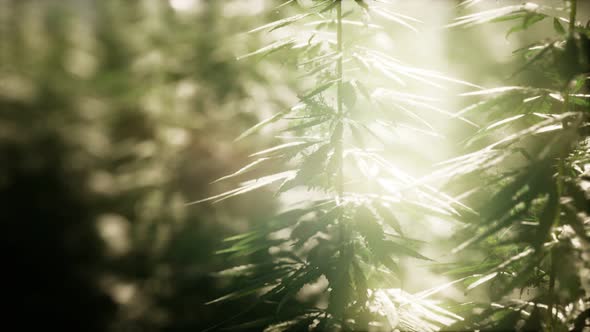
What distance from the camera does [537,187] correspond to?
1.67ft

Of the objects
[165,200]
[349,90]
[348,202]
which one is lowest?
[165,200]

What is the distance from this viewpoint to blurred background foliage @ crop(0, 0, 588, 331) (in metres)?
1.92

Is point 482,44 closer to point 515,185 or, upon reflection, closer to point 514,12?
point 514,12

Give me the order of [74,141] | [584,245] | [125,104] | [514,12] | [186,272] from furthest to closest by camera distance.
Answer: [74,141] < [125,104] < [186,272] < [514,12] < [584,245]

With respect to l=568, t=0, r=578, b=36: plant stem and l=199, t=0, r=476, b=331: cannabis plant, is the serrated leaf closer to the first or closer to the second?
l=199, t=0, r=476, b=331: cannabis plant

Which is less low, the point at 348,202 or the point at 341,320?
the point at 348,202

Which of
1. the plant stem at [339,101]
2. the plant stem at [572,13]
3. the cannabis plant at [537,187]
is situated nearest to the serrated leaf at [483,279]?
the cannabis plant at [537,187]

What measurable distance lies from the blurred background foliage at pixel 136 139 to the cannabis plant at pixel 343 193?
488 millimetres

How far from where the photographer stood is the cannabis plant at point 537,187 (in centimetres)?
51

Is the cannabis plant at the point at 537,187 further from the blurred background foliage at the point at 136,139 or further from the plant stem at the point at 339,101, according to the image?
the blurred background foliage at the point at 136,139

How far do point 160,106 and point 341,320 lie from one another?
1.97 metres

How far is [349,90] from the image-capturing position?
0.62 m

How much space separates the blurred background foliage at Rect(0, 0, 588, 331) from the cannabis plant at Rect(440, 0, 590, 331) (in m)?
0.47

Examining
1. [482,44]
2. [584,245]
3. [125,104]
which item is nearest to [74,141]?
[125,104]
